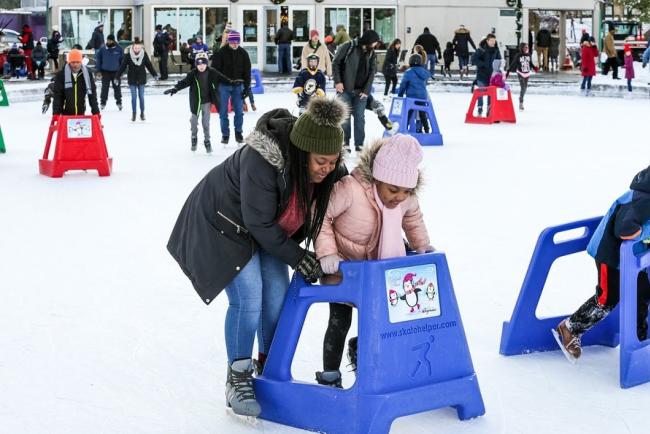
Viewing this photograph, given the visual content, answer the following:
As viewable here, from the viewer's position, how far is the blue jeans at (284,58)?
3331 cm

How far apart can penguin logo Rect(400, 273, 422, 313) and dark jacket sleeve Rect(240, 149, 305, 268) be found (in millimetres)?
389

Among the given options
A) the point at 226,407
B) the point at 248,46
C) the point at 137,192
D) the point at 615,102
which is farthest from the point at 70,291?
the point at 248,46

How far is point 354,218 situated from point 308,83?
7.42m

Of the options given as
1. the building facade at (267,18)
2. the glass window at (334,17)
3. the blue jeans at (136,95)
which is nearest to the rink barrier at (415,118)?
the blue jeans at (136,95)

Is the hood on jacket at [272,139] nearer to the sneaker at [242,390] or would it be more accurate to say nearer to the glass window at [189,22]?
the sneaker at [242,390]

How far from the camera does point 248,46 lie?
3497 cm

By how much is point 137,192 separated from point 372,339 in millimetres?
6175

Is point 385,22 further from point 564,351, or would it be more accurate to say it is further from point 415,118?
point 564,351

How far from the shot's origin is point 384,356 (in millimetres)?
3584

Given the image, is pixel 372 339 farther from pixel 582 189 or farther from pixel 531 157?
pixel 531 157

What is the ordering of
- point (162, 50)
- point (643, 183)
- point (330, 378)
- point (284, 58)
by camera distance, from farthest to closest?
point (284, 58), point (162, 50), point (643, 183), point (330, 378)

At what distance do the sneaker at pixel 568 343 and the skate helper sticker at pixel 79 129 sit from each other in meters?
6.99

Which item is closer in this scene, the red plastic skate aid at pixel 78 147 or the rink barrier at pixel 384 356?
the rink barrier at pixel 384 356

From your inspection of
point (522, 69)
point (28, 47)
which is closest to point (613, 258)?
point (522, 69)
